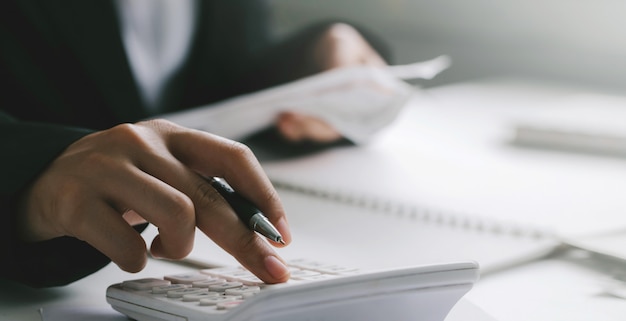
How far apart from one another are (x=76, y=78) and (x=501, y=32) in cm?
106

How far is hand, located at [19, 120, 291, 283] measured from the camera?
49 centimetres

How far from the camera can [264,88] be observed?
1.24 metres

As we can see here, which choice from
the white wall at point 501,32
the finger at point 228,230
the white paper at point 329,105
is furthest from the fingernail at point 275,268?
the white wall at point 501,32

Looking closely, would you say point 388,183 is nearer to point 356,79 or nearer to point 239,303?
point 356,79

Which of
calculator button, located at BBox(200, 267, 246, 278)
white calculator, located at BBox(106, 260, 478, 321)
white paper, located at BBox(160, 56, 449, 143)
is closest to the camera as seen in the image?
white calculator, located at BBox(106, 260, 478, 321)

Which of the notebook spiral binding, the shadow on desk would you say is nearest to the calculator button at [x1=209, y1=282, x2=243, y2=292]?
the shadow on desk

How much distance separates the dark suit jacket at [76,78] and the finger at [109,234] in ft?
0.16

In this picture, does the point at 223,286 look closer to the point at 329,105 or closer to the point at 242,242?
the point at 242,242

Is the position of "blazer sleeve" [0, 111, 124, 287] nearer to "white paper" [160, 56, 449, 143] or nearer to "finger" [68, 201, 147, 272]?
"finger" [68, 201, 147, 272]

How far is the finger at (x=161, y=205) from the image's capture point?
0.49 m

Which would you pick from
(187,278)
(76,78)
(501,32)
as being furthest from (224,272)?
(501,32)

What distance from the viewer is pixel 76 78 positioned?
100 cm

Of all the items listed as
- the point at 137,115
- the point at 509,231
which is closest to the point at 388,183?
the point at 509,231

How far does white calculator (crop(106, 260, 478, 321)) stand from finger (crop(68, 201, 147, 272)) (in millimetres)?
20
